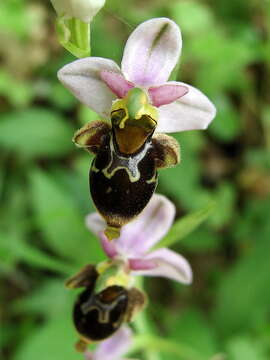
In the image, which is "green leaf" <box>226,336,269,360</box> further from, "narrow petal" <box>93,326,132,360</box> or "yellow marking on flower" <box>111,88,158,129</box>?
"yellow marking on flower" <box>111,88,158,129</box>

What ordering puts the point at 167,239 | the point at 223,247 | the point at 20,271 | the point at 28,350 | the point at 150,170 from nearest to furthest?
the point at 150,170
the point at 167,239
the point at 28,350
the point at 20,271
the point at 223,247

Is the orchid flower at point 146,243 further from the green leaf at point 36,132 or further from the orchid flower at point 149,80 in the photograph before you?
the green leaf at point 36,132

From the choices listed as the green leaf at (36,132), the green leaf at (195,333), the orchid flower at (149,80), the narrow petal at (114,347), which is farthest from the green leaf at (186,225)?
the green leaf at (36,132)

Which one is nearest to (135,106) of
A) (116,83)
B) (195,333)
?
(116,83)

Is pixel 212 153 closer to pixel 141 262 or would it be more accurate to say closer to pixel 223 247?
pixel 223 247

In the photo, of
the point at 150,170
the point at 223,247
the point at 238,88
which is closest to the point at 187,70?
the point at 238,88

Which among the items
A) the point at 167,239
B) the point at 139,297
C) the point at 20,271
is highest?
the point at 167,239

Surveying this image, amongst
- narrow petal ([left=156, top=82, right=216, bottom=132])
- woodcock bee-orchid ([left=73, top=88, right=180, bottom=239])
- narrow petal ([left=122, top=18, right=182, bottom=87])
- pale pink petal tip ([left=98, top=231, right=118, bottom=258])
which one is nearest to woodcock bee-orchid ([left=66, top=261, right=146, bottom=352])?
pale pink petal tip ([left=98, top=231, right=118, bottom=258])
